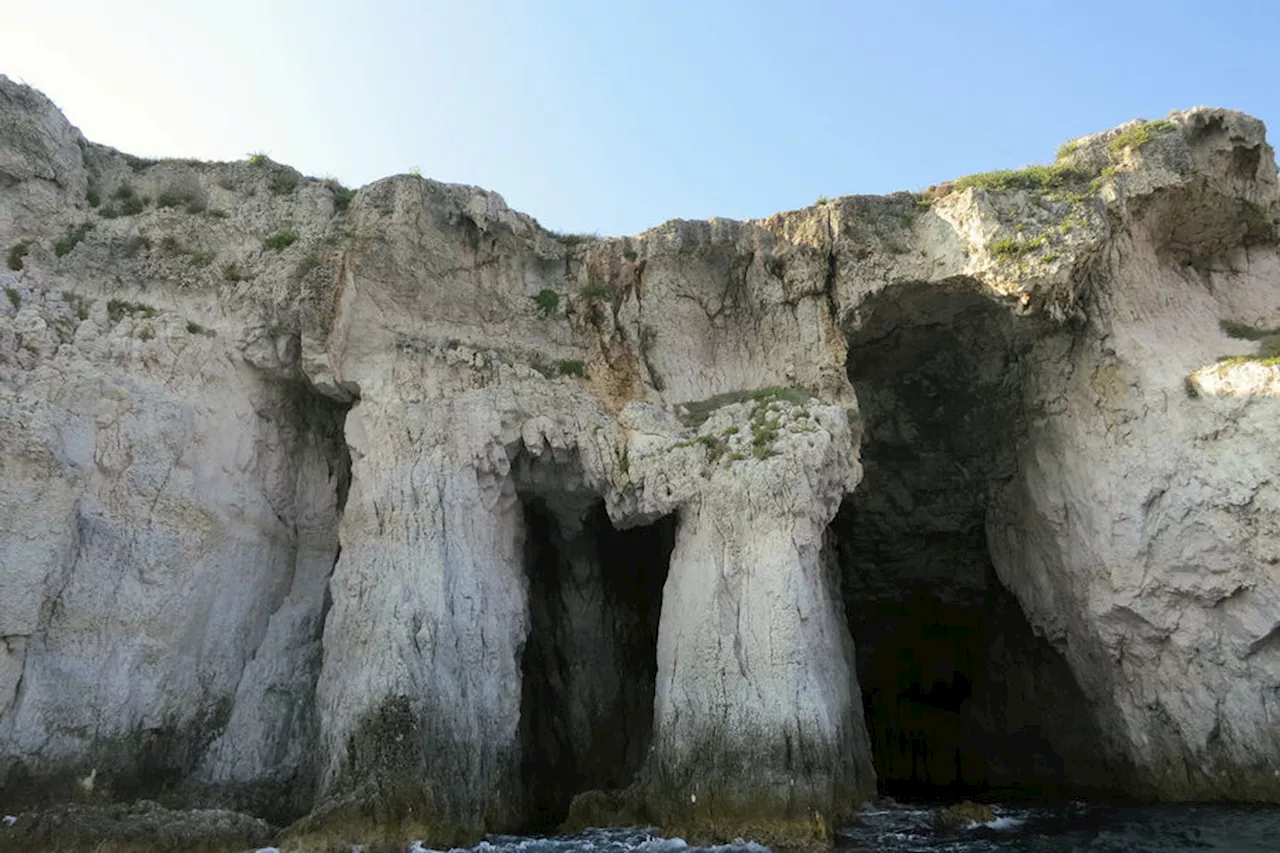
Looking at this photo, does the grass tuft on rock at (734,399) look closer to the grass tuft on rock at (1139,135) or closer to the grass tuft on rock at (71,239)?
the grass tuft on rock at (1139,135)

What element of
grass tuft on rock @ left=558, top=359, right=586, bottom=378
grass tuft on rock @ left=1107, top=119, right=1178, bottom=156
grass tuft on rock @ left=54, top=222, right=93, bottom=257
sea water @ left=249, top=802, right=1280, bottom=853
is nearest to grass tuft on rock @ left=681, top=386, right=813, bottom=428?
grass tuft on rock @ left=558, top=359, right=586, bottom=378

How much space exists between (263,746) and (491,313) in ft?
32.0

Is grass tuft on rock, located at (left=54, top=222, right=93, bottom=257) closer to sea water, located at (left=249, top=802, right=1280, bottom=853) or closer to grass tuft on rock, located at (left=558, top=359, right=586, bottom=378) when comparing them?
grass tuft on rock, located at (left=558, top=359, right=586, bottom=378)

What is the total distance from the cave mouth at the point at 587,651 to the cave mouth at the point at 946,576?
265 inches

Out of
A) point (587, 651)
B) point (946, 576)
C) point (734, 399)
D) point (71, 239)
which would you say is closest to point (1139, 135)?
point (734, 399)

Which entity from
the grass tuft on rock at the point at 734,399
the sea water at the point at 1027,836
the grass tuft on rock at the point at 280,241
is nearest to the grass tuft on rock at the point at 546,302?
the grass tuft on rock at the point at 734,399

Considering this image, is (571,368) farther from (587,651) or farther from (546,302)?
(587,651)

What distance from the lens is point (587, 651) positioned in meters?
19.5

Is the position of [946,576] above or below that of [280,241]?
below

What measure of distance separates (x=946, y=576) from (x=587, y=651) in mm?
11003

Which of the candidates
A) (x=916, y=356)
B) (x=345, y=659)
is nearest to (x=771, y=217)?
(x=916, y=356)

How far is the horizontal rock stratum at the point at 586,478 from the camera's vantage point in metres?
14.5

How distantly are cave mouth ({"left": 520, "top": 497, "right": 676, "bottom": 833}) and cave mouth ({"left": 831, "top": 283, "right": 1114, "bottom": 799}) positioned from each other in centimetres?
672

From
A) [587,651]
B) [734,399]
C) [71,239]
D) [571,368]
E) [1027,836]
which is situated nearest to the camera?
[1027,836]
